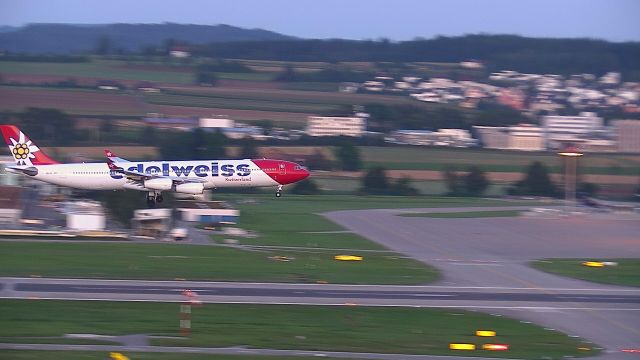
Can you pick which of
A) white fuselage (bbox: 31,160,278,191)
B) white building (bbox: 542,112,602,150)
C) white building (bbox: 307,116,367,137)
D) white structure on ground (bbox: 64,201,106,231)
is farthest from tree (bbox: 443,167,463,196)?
white structure on ground (bbox: 64,201,106,231)

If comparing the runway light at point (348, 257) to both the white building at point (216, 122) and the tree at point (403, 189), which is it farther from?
the white building at point (216, 122)

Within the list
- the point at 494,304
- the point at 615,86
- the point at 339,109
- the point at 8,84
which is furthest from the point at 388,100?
the point at 494,304

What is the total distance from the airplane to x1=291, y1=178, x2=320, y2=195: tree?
1423 cm

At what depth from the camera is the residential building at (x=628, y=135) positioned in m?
84.0

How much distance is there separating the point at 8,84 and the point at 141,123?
17.8 m

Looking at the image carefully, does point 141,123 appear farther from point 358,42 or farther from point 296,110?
point 358,42

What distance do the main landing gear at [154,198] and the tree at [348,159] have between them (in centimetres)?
2741

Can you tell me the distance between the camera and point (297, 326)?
22.3 m

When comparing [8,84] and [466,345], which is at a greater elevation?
[8,84]

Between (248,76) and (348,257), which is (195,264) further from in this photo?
(248,76)

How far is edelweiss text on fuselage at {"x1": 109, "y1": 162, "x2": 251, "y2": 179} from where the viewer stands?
50156mm

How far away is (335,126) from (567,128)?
26317 millimetres

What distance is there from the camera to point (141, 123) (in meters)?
82.4

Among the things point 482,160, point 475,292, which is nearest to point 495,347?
point 475,292
